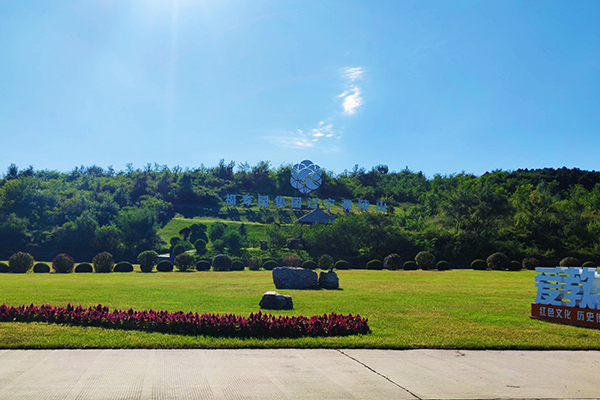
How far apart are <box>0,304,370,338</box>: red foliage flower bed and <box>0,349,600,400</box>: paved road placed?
3.69 ft

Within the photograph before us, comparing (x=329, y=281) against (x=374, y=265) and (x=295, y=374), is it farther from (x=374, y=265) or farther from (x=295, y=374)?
(x=374, y=265)

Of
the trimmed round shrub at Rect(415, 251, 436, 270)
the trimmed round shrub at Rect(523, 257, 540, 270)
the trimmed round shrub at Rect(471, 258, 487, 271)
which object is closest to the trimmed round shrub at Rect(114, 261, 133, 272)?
the trimmed round shrub at Rect(415, 251, 436, 270)

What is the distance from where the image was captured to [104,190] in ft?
237

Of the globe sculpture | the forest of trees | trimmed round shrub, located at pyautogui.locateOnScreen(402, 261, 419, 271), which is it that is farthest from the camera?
the globe sculpture

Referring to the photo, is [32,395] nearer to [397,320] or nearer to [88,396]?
[88,396]

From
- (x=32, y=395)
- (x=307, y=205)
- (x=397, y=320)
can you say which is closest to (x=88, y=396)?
(x=32, y=395)

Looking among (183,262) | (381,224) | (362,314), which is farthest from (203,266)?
(362,314)

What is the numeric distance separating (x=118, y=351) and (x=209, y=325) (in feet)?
6.10

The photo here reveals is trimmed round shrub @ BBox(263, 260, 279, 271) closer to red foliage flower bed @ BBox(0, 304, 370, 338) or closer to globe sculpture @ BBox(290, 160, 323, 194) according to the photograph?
globe sculpture @ BBox(290, 160, 323, 194)

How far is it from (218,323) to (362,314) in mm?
4441

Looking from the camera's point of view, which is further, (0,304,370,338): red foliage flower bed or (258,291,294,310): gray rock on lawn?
(258,291,294,310): gray rock on lawn

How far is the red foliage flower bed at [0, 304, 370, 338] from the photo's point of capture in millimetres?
8555

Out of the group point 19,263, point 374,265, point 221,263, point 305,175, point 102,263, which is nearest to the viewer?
point 19,263

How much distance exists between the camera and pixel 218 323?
28.2ft
